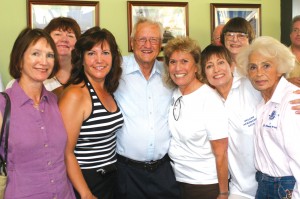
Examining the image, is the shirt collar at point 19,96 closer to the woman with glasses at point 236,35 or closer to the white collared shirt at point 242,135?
the white collared shirt at point 242,135

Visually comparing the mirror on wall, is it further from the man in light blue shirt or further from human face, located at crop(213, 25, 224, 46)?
the man in light blue shirt

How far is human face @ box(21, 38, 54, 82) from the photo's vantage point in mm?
1758

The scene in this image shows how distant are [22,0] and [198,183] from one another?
2642 millimetres

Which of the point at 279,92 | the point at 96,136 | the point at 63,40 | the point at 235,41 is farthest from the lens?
the point at 235,41

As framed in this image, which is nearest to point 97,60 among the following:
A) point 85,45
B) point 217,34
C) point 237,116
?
point 85,45

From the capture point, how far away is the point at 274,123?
186 centimetres

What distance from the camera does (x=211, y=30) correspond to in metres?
4.13

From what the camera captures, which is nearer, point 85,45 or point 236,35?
point 85,45

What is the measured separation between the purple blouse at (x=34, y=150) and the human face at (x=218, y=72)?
3.67 feet

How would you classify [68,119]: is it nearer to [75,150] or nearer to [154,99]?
[75,150]

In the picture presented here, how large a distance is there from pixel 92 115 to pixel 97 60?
35cm

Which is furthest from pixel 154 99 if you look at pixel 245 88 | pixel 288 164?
pixel 288 164

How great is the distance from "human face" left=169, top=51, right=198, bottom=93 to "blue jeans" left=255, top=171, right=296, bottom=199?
0.75 meters

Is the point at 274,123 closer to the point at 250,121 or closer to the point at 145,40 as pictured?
the point at 250,121
